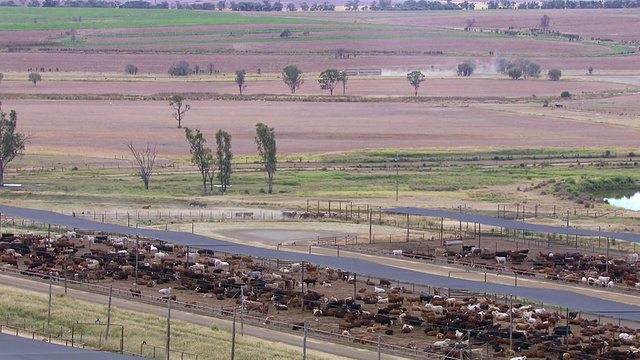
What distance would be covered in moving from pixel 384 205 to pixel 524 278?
19.8 m

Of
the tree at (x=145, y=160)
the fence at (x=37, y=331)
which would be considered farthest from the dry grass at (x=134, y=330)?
the tree at (x=145, y=160)

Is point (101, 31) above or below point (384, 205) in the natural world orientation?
above

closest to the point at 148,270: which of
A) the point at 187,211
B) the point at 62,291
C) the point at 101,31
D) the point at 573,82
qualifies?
the point at 62,291

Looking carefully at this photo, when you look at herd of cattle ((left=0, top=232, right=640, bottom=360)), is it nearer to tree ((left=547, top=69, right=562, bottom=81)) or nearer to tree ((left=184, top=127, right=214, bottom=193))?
tree ((left=184, top=127, right=214, bottom=193))

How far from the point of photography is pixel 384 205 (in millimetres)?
61125

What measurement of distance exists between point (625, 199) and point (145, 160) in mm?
32674

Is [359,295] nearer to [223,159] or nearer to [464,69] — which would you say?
[223,159]

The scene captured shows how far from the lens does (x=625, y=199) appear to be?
68.4 m

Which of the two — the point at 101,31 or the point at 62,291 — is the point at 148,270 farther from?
the point at 101,31

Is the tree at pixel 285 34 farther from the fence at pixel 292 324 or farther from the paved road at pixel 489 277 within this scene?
the fence at pixel 292 324

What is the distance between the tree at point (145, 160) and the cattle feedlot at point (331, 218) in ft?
2.53

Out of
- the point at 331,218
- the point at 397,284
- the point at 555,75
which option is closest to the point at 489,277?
the point at 397,284

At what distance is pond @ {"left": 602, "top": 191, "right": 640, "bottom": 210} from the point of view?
65.6 metres

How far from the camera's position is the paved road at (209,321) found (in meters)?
30.6
